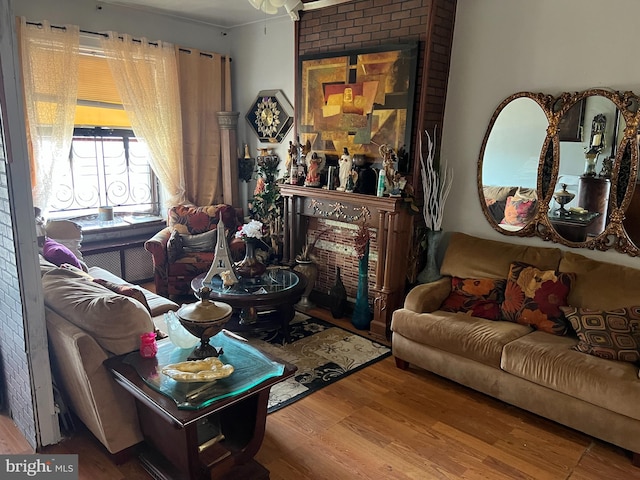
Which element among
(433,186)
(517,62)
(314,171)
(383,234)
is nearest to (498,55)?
(517,62)

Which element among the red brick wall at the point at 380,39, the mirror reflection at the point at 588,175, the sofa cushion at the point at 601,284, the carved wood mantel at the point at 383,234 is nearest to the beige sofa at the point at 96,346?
the carved wood mantel at the point at 383,234

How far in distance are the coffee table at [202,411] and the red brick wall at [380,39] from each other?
2.20 metres

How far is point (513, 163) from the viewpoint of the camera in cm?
344

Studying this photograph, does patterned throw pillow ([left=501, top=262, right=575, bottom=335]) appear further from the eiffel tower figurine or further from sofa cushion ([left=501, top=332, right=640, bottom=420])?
the eiffel tower figurine

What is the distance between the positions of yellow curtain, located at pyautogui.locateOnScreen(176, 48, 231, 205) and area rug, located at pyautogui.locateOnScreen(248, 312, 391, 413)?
2.22 m

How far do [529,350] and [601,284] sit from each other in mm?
704

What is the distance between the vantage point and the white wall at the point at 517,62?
2.92 m

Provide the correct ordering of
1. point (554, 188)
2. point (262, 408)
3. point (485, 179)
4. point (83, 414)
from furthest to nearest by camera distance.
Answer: point (485, 179) < point (554, 188) < point (83, 414) < point (262, 408)

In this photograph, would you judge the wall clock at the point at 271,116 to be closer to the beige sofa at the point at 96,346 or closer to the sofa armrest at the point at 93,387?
the beige sofa at the point at 96,346

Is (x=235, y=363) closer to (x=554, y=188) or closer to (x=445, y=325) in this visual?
(x=445, y=325)

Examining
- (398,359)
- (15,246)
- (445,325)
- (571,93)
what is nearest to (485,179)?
(571,93)

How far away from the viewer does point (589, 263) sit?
3021 mm

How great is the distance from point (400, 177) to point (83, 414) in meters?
2.66

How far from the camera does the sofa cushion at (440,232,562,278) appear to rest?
3.21m
